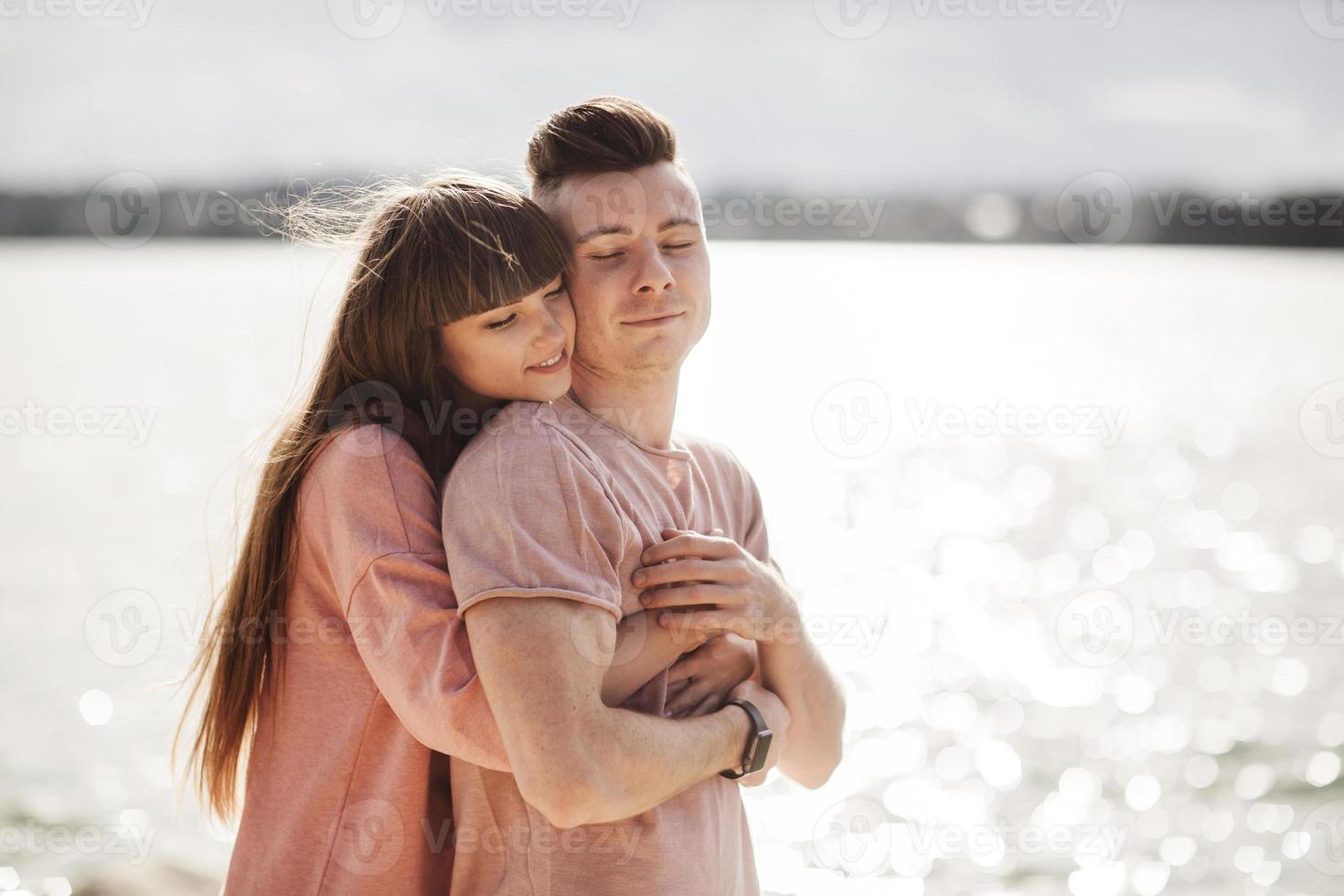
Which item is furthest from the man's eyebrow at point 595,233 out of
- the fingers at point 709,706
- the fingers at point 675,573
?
the fingers at point 709,706

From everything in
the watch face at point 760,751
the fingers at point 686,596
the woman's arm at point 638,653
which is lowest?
the watch face at point 760,751

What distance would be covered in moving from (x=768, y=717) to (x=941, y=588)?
10340 mm

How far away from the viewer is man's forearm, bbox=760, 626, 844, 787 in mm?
2771

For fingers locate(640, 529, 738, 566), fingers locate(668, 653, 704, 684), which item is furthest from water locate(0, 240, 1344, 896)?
fingers locate(668, 653, 704, 684)

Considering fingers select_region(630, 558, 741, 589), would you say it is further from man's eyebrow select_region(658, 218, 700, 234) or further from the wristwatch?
man's eyebrow select_region(658, 218, 700, 234)

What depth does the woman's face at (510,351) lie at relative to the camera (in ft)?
8.46

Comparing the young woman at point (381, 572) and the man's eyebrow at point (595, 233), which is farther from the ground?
the man's eyebrow at point (595, 233)

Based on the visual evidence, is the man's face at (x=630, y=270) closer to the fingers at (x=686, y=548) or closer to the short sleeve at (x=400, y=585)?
the fingers at (x=686, y=548)

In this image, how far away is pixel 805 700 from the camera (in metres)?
2.81

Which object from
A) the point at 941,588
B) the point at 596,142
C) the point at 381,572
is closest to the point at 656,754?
the point at 381,572

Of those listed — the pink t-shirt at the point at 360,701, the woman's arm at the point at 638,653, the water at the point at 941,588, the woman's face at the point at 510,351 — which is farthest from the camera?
the water at the point at 941,588

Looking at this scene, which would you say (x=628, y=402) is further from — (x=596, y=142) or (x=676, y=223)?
(x=596, y=142)

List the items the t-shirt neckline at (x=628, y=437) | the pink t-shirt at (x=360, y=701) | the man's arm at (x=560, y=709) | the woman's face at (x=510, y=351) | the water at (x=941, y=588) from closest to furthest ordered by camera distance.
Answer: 1. the man's arm at (x=560, y=709)
2. the pink t-shirt at (x=360, y=701)
3. the woman's face at (x=510, y=351)
4. the t-shirt neckline at (x=628, y=437)
5. the water at (x=941, y=588)

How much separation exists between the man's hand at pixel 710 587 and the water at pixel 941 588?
0.98 metres
